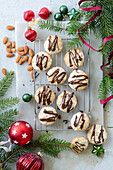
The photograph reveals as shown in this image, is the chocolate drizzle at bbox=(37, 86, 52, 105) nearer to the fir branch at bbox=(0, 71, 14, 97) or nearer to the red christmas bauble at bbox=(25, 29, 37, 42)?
the fir branch at bbox=(0, 71, 14, 97)

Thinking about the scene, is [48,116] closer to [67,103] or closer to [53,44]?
[67,103]

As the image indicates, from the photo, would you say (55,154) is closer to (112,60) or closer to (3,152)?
(3,152)

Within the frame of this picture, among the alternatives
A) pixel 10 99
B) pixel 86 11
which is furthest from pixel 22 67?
pixel 86 11

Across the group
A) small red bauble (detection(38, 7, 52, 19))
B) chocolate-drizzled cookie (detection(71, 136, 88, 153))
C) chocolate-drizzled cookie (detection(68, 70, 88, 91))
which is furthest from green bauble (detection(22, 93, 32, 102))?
small red bauble (detection(38, 7, 52, 19))

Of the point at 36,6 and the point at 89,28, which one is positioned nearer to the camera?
the point at 89,28

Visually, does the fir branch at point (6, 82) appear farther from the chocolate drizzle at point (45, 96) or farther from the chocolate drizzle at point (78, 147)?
the chocolate drizzle at point (78, 147)
